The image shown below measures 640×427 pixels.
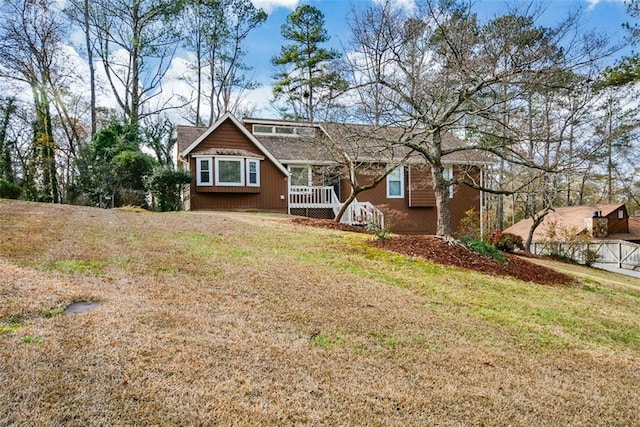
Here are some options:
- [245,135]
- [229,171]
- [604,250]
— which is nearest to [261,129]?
[245,135]

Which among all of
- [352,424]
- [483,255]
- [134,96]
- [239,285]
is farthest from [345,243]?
[134,96]

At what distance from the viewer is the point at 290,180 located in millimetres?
19969

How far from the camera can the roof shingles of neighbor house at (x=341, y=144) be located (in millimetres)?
10380

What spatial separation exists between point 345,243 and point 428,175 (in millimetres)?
11910

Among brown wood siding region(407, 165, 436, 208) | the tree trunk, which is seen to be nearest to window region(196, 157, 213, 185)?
brown wood siding region(407, 165, 436, 208)

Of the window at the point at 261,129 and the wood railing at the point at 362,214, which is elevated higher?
the window at the point at 261,129

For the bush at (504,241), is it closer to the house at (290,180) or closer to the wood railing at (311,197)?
the house at (290,180)

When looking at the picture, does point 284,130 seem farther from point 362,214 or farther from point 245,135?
point 362,214

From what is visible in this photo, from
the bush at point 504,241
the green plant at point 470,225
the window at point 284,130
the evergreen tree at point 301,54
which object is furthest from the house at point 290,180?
the evergreen tree at point 301,54

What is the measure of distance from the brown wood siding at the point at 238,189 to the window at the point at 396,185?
17.6ft

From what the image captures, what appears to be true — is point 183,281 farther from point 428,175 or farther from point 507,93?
point 428,175

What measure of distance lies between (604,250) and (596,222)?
175 inches

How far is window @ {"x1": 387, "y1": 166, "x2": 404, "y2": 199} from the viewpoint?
2006 cm

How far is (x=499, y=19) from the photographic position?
8227 mm
